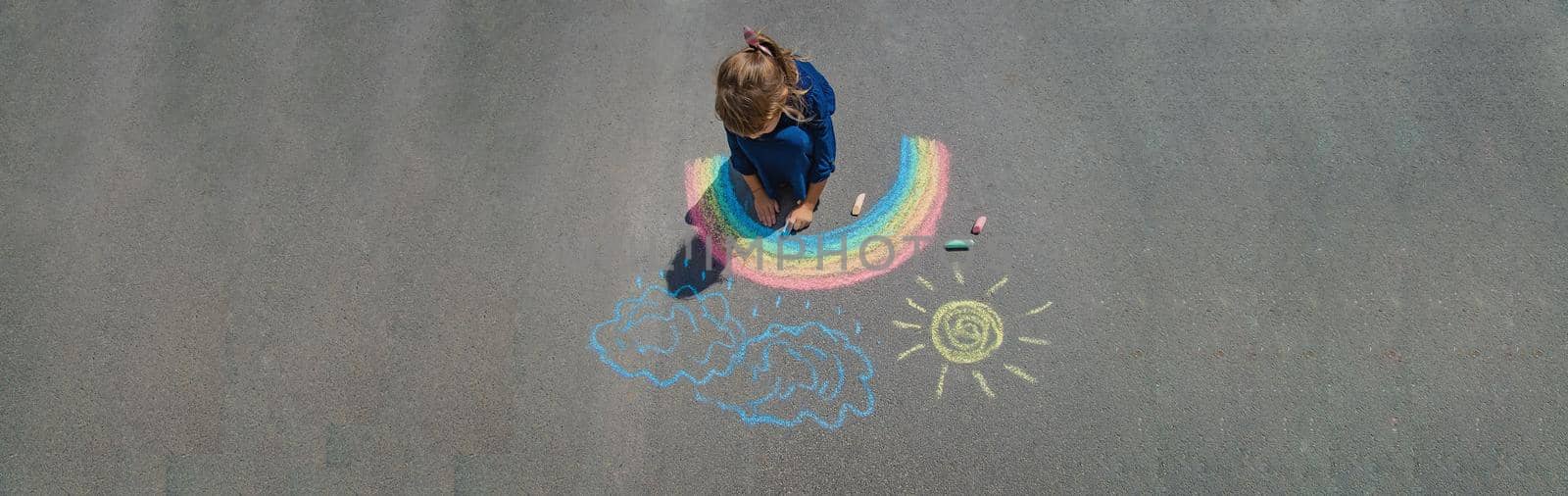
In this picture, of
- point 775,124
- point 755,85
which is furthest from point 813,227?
point 755,85

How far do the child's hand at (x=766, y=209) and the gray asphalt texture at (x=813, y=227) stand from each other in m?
0.31

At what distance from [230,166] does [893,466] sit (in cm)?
378

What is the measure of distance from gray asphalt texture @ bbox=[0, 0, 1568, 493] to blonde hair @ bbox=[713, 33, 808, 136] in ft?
3.95

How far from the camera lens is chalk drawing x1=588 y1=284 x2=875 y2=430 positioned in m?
3.29

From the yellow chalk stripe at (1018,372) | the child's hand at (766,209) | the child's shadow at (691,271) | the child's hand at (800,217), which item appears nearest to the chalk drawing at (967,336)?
the yellow chalk stripe at (1018,372)

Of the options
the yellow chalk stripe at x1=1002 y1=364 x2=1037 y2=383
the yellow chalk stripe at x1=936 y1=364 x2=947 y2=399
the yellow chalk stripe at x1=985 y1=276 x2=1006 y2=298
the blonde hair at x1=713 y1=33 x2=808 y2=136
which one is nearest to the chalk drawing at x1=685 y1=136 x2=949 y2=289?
the yellow chalk stripe at x1=985 y1=276 x2=1006 y2=298

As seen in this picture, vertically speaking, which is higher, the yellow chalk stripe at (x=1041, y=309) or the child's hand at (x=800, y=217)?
the child's hand at (x=800, y=217)

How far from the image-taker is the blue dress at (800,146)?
2.77 m

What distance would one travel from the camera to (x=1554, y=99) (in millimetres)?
3650

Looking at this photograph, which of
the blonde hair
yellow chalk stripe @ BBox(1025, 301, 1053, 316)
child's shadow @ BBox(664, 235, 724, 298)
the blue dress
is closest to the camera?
the blonde hair

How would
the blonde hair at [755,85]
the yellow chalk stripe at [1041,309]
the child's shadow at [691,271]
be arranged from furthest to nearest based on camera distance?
the child's shadow at [691,271] → the yellow chalk stripe at [1041,309] → the blonde hair at [755,85]

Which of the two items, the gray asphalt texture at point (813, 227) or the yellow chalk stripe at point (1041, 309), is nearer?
the gray asphalt texture at point (813, 227)

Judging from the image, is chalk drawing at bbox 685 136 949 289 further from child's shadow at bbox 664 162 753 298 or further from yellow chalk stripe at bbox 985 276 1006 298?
yellow chalk stripe at bbox 985 276 1006 298

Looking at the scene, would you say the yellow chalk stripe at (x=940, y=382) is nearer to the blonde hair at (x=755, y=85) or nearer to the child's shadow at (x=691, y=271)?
the child's shadow at (x=691, y=271)
